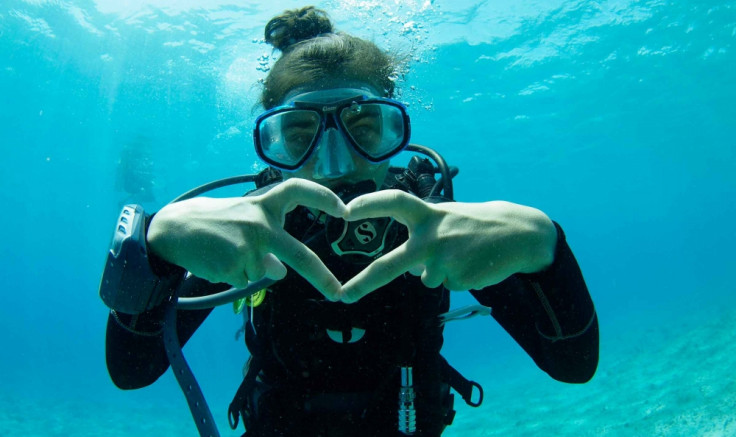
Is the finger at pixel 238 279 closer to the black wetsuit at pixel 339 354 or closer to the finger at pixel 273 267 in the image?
the finger at pixel 273 267

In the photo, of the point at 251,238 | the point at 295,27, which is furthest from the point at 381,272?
the point at 295,27

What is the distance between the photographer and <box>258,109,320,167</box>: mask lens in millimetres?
2746

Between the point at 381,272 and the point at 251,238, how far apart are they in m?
0.50

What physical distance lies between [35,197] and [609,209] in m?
72.6

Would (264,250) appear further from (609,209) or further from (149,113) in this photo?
(609,209)

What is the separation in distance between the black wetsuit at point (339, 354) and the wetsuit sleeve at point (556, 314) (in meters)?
0.01

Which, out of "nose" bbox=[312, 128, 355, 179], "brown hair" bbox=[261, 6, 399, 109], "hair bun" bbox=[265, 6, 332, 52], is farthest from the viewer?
"hair bun" bbox=[265, 6, 332, 52]

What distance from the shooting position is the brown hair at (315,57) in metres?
2.92

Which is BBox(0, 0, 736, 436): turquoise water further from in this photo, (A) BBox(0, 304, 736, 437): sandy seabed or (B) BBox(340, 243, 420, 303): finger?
(B) BBox(340, 243, 420, 303): finger

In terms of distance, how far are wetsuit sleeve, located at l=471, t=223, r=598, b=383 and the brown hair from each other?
177 cm

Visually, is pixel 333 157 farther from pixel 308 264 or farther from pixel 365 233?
pixel 308 264

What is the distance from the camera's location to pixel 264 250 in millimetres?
1577

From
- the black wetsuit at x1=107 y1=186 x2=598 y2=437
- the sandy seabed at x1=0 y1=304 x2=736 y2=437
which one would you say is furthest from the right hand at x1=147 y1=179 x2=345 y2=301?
the sandy seabed at x1=0 y1=304 x2=736 y2=437

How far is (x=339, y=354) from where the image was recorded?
2.53m
